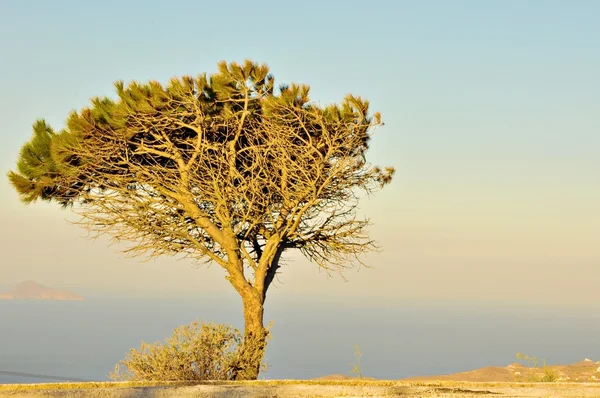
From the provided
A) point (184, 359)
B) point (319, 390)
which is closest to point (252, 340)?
point (184, 359)

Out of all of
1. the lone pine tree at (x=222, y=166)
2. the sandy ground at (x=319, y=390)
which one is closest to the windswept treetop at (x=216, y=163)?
the lone pine tree at (x=222, y=166)

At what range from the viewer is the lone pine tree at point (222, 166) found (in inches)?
904

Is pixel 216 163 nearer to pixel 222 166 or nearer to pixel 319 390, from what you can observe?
pixel 222 166

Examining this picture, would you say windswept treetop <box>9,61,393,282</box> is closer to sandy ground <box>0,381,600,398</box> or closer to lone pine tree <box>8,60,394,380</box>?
lone pine tree <box>8,60,394,380</box>

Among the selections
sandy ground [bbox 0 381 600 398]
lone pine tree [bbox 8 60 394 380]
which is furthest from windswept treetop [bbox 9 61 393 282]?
sandy ground [bbox 0 381 600 398]

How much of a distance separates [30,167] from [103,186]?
2358mm

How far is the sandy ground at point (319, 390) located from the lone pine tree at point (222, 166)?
5.02 meters

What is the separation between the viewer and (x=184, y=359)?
20.1 m

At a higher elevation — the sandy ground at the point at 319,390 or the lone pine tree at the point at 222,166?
the lone pine tree at the point at 222,166

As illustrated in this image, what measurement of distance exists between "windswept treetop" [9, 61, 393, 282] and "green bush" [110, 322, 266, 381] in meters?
3.46

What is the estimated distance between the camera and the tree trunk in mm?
21438

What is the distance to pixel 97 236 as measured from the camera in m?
25.1

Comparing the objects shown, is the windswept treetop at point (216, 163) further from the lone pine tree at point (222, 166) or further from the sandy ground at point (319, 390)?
the sandy ground at point (319, 390)

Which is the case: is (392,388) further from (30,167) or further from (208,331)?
(30,167)
